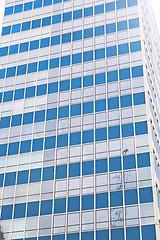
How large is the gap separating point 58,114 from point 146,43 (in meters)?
16.9

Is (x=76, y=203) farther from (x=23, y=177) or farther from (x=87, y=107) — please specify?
(x=87, y=107)

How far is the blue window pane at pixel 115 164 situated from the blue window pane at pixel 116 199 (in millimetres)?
2994

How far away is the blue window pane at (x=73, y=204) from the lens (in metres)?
50.8

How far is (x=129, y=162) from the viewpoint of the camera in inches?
2024

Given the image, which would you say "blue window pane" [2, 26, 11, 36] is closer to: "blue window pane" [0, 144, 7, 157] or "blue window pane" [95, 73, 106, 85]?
"blue window pane" [95, 73, 106, 85]

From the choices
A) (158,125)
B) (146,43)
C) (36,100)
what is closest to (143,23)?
(146,43)

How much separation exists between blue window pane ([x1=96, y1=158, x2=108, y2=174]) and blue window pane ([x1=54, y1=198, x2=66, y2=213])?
543 centimetres

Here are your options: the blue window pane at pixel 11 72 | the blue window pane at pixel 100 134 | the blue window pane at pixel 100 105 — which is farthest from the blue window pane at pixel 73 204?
the blue window pane at pixel 11 72

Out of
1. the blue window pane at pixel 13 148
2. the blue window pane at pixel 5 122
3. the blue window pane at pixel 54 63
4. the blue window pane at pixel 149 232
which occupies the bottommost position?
the blue window pane at pixel 149 232

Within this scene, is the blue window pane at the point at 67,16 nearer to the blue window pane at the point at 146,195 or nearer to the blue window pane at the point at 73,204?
the blue window pane at the point at 73,204

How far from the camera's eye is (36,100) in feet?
204

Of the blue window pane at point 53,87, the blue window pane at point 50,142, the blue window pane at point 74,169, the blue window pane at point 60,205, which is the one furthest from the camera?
the blue window pane at point 53,87

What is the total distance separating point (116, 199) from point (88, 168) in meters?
5.66

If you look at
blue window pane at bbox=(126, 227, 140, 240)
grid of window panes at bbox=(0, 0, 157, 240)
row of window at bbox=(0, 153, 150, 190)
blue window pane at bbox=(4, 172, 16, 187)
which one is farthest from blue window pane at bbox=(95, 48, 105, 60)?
blue window pane at bbox=(126, 227, 140, 240)
